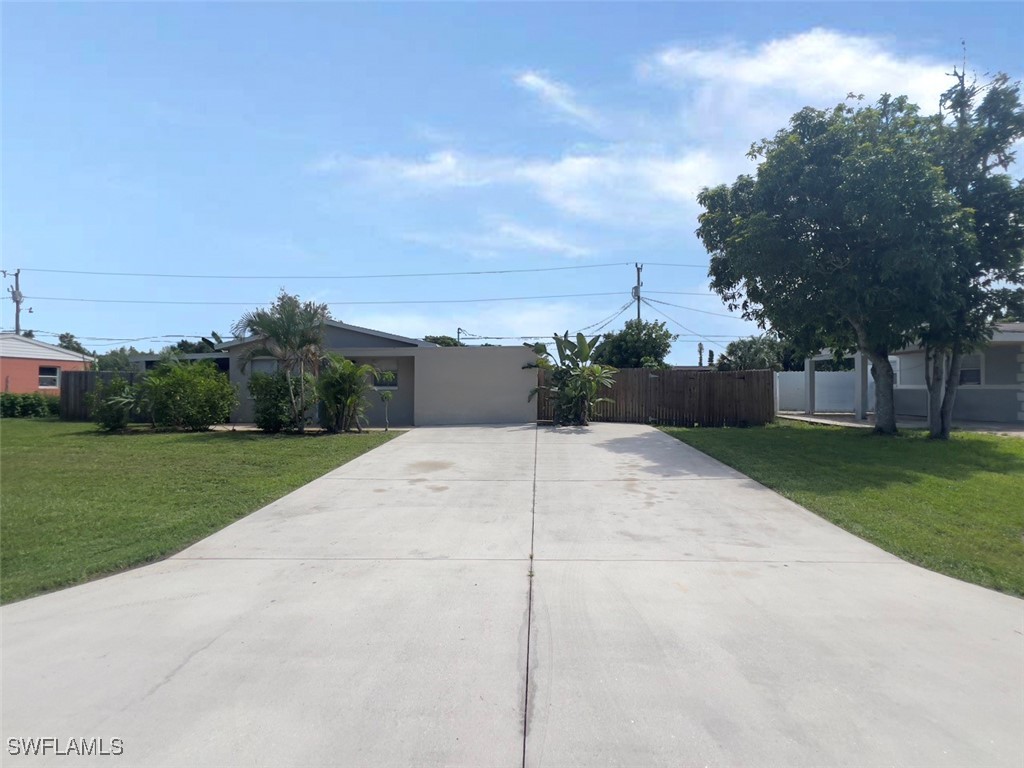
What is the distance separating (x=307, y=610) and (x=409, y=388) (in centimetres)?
1677

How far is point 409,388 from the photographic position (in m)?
22.2

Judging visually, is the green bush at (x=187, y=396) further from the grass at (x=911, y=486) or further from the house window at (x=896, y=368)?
the house window at (x=896, y=368)

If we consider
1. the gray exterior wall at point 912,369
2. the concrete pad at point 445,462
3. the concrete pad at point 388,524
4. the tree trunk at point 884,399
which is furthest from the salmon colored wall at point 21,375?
the gray exterior wall at point 912,369

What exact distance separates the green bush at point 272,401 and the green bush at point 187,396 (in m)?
2.15

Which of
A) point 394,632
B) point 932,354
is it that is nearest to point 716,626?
point 394,632

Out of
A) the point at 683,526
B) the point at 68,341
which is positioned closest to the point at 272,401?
the point at 683,526

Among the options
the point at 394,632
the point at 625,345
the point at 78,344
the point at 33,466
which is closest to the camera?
the point at 394,632

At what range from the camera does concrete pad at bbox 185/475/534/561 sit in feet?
24.2

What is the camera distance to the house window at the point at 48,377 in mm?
35841

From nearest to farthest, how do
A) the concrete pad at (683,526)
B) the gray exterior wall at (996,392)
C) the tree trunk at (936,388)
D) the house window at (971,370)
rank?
1. the concrete pad at (683,526)
2. the tree trunk at (936,388)
3. the gray exterior wall at (996,392)
4. the house window at (971,370)

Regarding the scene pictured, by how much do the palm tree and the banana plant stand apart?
20.2 feet

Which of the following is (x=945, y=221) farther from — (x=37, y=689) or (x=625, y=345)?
(x=625, y=345)

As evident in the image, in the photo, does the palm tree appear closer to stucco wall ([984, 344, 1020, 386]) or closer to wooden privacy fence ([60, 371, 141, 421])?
wooden privacy fence ([60, 371, 141, 421])

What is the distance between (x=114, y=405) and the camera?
19625 mm
